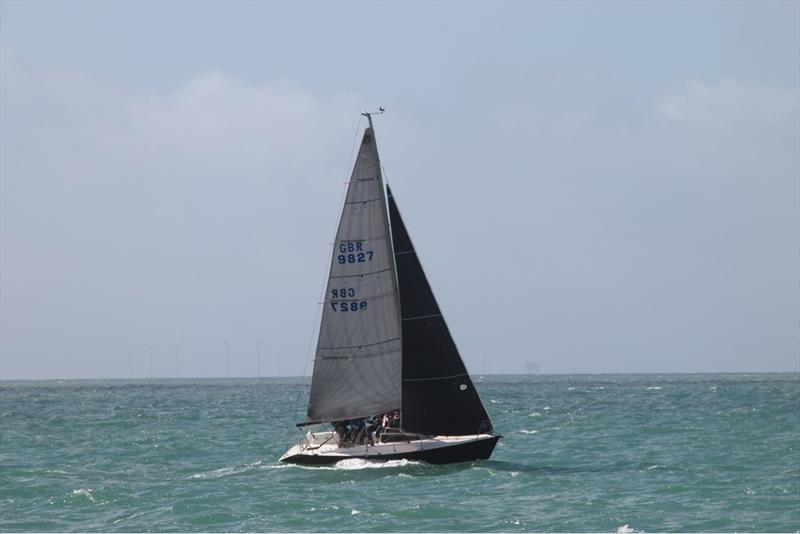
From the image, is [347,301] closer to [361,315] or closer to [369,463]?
[361,315]

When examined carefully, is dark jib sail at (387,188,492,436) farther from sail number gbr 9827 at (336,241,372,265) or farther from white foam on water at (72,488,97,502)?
white foam on water at (72,488,97,502)

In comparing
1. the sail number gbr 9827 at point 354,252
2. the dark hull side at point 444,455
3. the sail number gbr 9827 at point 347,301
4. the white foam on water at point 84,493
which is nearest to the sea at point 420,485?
the white foam on water at point 84,493

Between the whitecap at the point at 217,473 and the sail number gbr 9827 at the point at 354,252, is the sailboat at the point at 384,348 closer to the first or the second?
the sail number gbr 9827 at the point at 354,252

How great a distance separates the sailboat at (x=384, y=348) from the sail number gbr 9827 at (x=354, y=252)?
0.11 ft

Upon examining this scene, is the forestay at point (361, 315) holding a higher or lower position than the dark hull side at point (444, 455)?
higher

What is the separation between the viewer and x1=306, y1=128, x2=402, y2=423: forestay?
41.6 meters

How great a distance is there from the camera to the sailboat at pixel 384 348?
4162cm

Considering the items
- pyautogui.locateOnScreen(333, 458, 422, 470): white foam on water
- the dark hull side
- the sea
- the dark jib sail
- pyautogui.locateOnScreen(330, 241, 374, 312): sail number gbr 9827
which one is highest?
pyautogui.locateOnScreen(330, 241, 374, 312): sail number gbr 9827

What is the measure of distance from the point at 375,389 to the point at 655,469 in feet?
33.7

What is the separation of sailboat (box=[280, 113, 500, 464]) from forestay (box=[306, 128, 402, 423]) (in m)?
0.03

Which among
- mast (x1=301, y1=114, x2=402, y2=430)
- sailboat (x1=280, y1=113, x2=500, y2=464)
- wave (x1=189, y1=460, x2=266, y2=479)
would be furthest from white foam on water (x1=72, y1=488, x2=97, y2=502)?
mast (x1=301, y1=114, x2=402, y2=430)

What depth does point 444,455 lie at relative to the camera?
41250 mm

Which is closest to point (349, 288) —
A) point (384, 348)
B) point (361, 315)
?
point (361, 315)

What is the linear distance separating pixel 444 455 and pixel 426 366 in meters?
3.12
